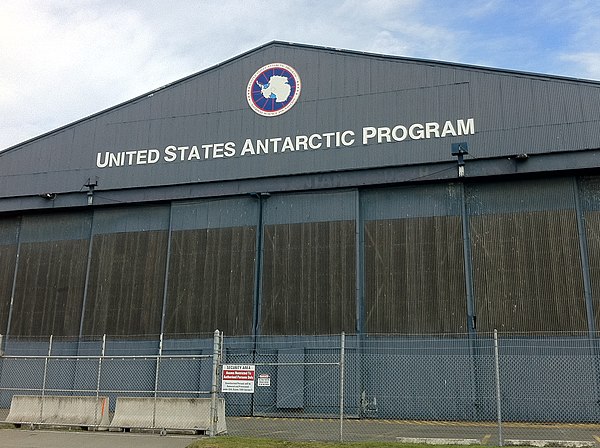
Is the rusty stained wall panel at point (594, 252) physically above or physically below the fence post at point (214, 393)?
above

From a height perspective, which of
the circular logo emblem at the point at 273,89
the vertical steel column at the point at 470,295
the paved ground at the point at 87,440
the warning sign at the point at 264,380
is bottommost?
the paved ground at the point at 87,440

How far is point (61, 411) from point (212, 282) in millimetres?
9675

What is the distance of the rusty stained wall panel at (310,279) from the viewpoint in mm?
24219

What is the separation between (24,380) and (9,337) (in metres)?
2.50

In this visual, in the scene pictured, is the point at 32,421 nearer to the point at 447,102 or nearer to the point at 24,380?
the point at 24,380

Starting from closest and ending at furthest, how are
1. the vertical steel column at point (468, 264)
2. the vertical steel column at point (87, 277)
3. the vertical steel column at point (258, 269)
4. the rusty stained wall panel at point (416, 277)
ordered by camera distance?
1. the vertical steel column at point (468, 264)
2. the rusty stained wall panel at point (416, 277)
3. the vertical steel column at point (258, 269)
4. the vertical steel column at point (87, 277)

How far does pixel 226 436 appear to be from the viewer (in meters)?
15.2

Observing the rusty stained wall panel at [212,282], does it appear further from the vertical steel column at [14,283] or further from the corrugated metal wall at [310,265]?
the vertical steel column at [14,283]

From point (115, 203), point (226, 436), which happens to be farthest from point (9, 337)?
point (226, 436)

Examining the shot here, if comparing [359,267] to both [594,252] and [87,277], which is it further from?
[87,277]

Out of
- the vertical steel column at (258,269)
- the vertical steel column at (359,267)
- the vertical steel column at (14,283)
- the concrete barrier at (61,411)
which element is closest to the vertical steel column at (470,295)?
the vertical steel column at (359,267)

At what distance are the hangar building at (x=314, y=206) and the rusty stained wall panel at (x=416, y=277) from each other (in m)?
0.06

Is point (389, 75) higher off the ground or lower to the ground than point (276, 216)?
higher

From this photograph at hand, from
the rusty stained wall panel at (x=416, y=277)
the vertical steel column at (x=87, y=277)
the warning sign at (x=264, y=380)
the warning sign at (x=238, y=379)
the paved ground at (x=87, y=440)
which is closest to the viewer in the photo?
the paved ground at (x=87, y=440)
